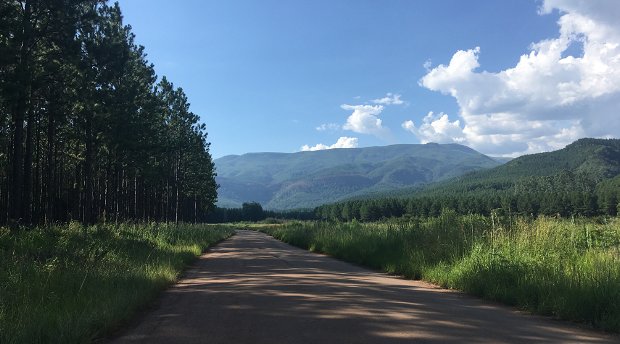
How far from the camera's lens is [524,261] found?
394 inches

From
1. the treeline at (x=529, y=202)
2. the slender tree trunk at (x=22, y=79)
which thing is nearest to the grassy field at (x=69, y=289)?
the slender tree trunk at (x=22, y=79)

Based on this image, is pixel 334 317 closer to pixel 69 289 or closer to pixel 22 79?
pixel 69 289

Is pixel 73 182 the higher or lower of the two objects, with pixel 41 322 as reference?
higher

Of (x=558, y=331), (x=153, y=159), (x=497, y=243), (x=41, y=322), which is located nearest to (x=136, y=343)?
(x=41, y=322)

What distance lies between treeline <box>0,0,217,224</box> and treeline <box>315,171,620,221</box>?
50828mm

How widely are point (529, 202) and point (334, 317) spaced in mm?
130357

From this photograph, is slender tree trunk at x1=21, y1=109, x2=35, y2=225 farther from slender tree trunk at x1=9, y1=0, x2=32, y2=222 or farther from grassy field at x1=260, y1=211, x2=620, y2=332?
grassy field at x1=260, y1=211, x2=620, y2=332

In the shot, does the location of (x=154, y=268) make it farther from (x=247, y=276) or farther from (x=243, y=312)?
(x=243, y=312)

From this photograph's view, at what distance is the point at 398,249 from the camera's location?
52.4ft

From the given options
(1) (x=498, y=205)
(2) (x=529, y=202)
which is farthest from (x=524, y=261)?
(1) (x=498, y=205)

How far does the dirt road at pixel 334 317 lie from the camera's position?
6.07 metres

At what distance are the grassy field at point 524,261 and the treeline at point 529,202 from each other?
68657mm

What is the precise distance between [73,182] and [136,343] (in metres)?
→ 46.2

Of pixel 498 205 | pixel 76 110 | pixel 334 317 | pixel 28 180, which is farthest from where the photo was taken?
pixel 498 205
